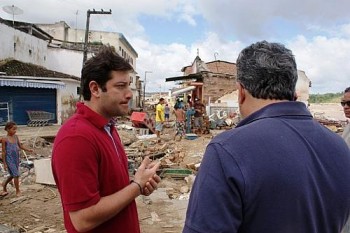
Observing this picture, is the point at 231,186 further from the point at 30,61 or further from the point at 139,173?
the point at 30,61

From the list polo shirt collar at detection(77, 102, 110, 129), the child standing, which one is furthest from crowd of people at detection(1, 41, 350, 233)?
the child standing

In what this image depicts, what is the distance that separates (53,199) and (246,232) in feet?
22.9

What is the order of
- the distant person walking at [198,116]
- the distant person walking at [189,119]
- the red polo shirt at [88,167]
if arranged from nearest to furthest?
the red polo shirt at [88,167] < the distant person walking at [189,119] < the distant person walking at [198,116]

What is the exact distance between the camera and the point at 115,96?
210 centimetres

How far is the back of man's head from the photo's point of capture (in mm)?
1372

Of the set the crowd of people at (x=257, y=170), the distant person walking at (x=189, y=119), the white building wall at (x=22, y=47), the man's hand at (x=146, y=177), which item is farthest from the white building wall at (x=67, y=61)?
the crowd of people at (x=257, y=170)

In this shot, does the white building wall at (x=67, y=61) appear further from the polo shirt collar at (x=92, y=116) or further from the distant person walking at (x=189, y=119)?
the polo shirt collar at (x=92, y=116)

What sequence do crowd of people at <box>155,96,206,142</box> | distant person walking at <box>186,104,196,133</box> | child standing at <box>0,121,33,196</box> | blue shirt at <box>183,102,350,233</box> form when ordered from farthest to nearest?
distant person walking at <box>186,104,196,133</box>, crowd of people at <box>155,96,206,142</box>, child standing at <box>0,121,33,196</box>, blue shirt at <box>183,102,350,233</box>

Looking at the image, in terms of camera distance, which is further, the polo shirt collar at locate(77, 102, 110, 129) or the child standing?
the child standing

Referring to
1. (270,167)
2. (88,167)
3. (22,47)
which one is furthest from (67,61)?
(270,167)

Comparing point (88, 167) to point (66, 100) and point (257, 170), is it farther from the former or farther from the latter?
point (66, 100)

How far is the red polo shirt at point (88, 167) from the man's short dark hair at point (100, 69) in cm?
14

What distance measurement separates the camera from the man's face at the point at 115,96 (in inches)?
82.1

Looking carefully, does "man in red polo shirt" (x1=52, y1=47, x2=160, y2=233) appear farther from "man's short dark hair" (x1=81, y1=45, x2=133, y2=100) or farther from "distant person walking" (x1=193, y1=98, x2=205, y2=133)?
"distant person walking" (x1=193, y1=98, x2=205, y2=133)
